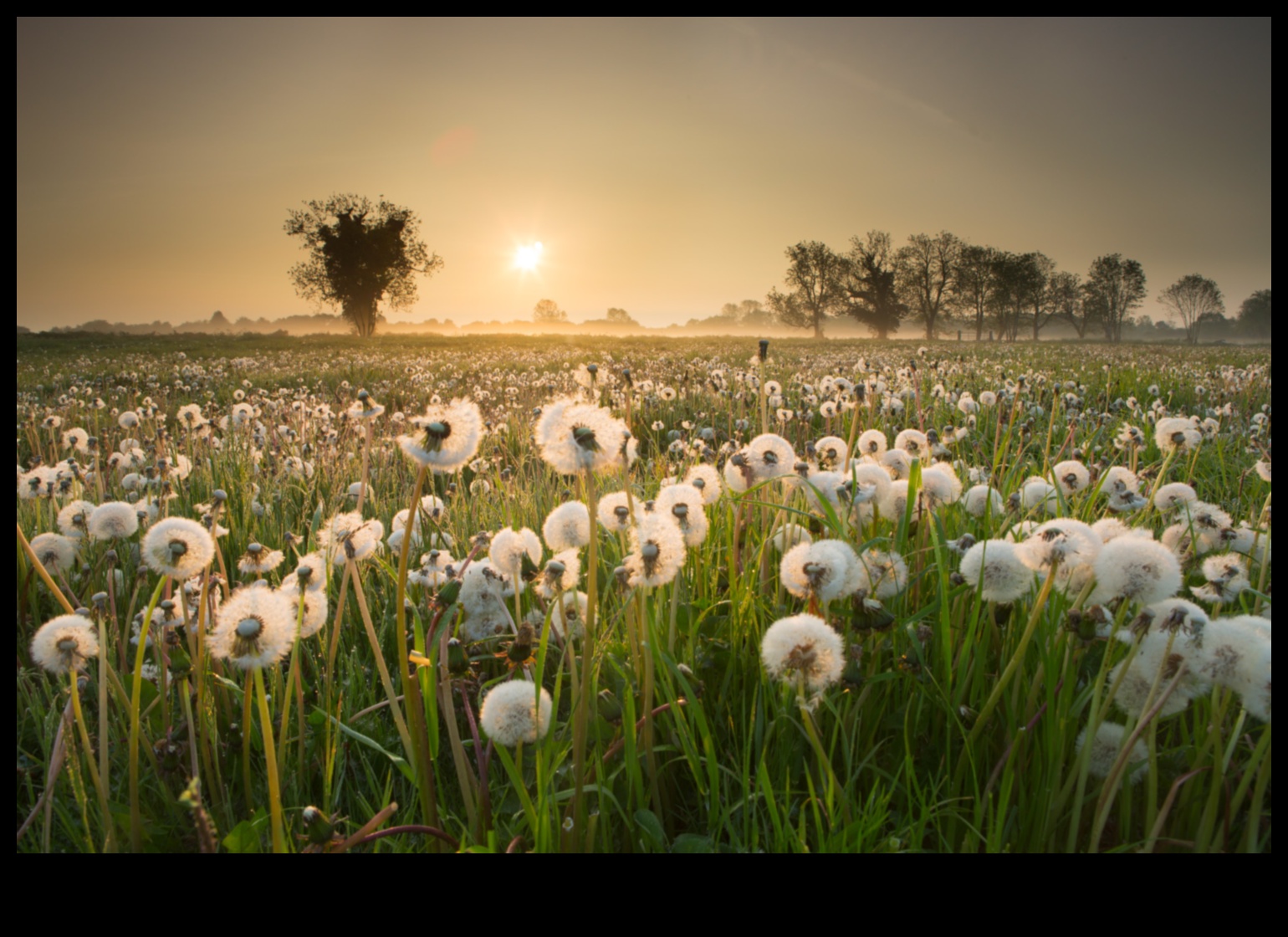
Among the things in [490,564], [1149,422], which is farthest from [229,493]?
[1149,422]

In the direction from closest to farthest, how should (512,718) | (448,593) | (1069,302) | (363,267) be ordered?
(512,718) → (448,593) → (363,267) → (1069,302)

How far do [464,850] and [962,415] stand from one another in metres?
6.92

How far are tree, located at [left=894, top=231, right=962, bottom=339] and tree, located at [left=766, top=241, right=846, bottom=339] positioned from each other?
7414mm

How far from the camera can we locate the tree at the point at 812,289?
216ft

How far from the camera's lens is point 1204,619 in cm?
129

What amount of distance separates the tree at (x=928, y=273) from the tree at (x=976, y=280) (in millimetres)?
1426

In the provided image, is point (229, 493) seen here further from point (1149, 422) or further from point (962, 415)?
point (1149, 422)

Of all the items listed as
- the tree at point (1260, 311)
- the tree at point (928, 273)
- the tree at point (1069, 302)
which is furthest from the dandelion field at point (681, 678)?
the tree at point (928, 273)

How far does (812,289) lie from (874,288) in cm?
787

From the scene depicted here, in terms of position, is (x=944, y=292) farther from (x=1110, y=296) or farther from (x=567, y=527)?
(x=567, y=527)

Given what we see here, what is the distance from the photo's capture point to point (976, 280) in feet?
156

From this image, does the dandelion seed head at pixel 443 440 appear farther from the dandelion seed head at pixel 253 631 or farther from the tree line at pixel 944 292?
the tree line at pixel 944 292

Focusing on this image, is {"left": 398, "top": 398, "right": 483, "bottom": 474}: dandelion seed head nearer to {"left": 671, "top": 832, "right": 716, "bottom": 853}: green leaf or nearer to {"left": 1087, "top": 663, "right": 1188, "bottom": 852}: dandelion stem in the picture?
{"left": 671, "top": 832, "right": 716, "bottom": 853}: green leaf

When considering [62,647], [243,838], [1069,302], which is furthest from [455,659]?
[1069,302]
